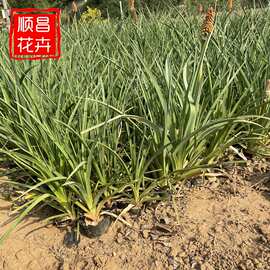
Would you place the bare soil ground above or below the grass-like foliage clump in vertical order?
below

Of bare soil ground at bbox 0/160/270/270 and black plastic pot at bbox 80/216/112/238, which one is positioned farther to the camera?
black plastic pot at bbox 80/216/112/238

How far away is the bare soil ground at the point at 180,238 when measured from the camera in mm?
1087

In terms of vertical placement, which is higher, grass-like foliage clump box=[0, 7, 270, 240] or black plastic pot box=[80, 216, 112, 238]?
grass-like foliage clump box=[0, 7, 270, 240]

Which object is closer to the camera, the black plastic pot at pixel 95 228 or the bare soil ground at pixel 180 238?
the bare soil ground at pixel 180 238

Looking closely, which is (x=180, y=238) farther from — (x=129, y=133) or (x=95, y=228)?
(x=129, y=133)

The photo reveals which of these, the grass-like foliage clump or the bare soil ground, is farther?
the grass-like foliage clump

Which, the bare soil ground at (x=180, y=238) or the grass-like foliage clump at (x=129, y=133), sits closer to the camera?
the bare soil ground at (x=180, y=238)

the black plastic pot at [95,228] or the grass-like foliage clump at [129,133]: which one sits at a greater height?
the grass-like foliage clump at [129,133]

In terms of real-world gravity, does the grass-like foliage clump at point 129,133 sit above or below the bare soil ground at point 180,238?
above

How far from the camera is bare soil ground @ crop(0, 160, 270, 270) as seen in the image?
109 centimetres

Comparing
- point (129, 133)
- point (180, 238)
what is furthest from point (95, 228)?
point (129, 133)

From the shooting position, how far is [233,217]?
1.20 m

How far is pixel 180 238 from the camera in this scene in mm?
1168

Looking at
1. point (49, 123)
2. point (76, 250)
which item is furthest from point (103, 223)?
point (49, 123)
